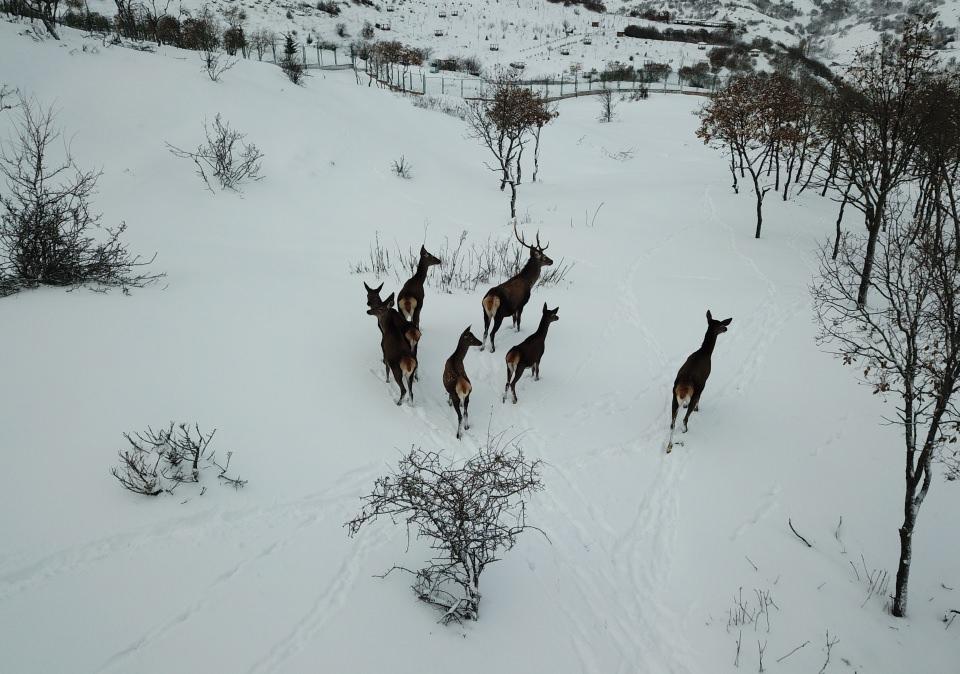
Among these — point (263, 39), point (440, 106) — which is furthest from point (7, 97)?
point (263, 39)

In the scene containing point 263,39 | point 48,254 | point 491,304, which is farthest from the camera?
point 263,39

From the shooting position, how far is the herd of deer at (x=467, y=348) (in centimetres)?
629

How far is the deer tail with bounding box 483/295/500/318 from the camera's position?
8008 millimetres

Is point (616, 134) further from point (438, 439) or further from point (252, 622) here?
point (252, 622)

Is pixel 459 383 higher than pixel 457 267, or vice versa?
pixel 457 267

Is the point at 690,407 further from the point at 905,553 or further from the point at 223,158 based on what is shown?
the point at 223,158

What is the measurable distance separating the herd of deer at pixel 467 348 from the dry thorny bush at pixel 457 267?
7.42 ft

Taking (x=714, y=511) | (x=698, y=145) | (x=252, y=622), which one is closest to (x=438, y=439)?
(x=252, y=622)

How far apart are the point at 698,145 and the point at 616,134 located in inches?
214

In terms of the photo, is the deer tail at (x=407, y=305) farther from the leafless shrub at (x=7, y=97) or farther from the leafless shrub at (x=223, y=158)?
the leafless shrub at (x=7, y=97)

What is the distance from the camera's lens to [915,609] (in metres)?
4.52

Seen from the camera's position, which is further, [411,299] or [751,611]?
[411,299]

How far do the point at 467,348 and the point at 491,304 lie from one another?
4.37 feet

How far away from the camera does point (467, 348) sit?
699 centimetres
